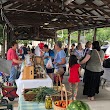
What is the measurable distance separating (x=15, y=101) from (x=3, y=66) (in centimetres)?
113

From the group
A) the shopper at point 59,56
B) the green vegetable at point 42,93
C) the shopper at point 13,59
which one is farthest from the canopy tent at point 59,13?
the green vegetable at point 42,93

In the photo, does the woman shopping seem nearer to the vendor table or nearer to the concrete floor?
the concrete floor

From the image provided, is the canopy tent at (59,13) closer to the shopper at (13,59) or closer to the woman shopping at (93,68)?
the shopper at (13,59)

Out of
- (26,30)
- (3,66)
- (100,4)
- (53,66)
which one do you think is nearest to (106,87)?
(53,66)

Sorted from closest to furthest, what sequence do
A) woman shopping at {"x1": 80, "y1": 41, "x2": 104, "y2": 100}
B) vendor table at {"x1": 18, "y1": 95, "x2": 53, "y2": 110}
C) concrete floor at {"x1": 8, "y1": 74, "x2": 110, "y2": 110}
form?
1. vendor table at {"x1": 18, "y1": 95, "x2": 53, "y2": 110}
2. concrete floor at {"x1": 8, "y1": 74, "x2": 110, "y2": 110}
3. woman shopping at {"x1": 80, "y1": 41, "x2": 104, "y2": 100}

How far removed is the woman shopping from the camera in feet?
22.7

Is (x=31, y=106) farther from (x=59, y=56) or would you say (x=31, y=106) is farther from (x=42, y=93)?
(x=59, y=56)

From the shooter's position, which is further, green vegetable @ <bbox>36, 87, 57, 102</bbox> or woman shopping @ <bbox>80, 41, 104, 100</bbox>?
woman shopping @ <bbox>80, 41, 104, 100</bbox>

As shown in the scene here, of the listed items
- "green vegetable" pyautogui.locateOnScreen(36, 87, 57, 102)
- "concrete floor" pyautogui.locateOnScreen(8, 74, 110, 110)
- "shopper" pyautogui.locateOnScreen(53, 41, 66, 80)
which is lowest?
"concrete floor" pyautogui.locateOnScreen(8, 74, 110, 110)

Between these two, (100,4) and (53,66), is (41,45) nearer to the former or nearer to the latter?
(53,66)

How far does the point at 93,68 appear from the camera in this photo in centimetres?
712

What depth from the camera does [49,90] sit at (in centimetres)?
382

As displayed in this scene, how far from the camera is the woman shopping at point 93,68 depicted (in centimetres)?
691

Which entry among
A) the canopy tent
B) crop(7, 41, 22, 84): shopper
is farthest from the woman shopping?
the canopy tent
